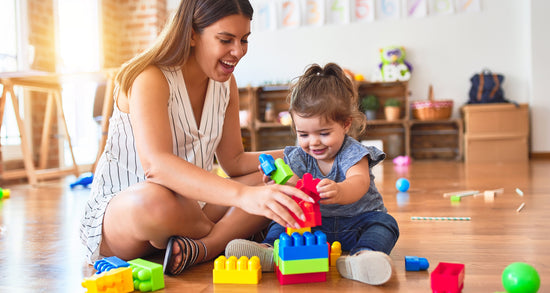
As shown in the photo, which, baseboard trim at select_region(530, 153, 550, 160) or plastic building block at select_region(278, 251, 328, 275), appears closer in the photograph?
plastic building block at select_region(278, 251, 328, 275)

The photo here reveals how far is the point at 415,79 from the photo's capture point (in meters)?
4.74

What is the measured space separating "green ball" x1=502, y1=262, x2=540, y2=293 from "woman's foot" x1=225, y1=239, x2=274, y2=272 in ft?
1.56

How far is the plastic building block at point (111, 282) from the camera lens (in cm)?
92

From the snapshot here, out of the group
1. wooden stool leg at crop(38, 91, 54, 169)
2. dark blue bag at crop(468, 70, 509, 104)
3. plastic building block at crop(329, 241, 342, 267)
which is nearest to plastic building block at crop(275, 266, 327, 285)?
plastic building block at crop(329, 241, 342, 267)

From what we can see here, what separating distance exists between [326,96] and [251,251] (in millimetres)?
413

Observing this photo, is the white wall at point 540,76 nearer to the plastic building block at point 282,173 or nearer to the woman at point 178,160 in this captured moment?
the woman at point 178,160

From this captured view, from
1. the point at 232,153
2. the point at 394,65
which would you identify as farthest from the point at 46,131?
the point at 394,65

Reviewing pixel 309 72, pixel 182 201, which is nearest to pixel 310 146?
pixel 309 72

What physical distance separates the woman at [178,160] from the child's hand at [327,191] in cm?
7

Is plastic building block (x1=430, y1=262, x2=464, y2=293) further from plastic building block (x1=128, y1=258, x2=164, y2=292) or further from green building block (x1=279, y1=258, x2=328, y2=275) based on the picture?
plastic building block (x1=128, y1=258, x2=164, y2=292)

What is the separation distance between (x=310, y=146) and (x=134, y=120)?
42 cm

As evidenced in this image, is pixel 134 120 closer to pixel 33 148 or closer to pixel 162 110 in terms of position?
pixel 162 110

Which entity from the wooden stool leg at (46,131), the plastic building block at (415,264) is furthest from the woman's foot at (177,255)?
the wooden stool leg at (46,131)

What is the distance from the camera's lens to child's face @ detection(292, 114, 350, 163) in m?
1.19
